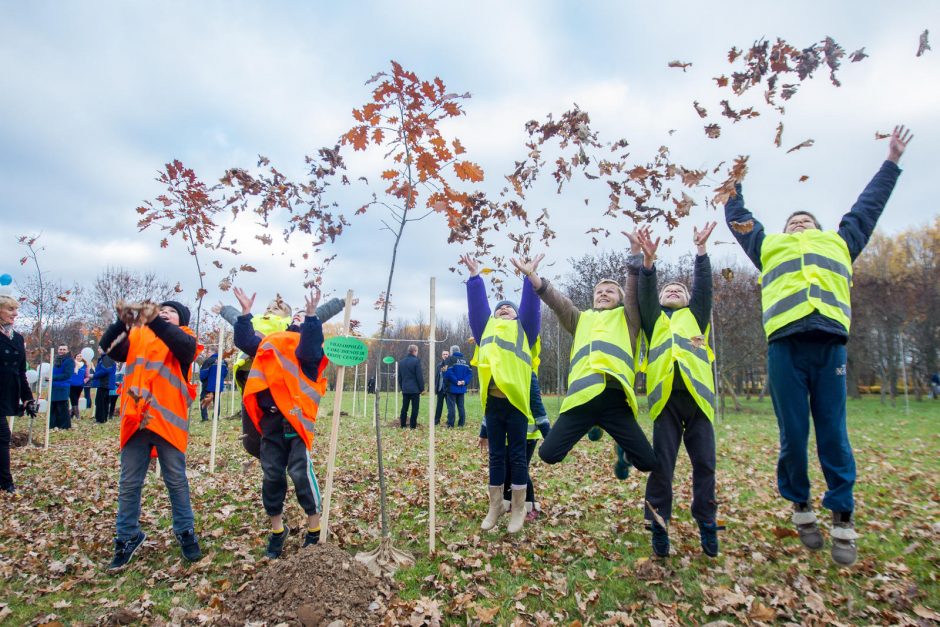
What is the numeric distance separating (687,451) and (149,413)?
4.40 meters

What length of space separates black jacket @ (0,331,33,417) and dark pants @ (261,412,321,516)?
4.85m

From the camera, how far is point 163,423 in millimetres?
4316

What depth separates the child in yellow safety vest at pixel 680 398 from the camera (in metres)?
4.01

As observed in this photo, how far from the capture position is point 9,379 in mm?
6891

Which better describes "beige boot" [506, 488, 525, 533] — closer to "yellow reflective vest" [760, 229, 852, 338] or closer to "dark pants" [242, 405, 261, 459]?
"dark pants" [242, 405, 261, 459]

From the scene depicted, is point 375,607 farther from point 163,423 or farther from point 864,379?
point 864,379

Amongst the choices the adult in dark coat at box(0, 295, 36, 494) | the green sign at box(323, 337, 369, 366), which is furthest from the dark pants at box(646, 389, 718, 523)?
the adult in dark coat at box(0, 295, 36, 494)

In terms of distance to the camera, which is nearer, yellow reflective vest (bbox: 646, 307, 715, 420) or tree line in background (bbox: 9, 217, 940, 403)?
yellow reflective vest (bbox: 646, 307, 715, 420)

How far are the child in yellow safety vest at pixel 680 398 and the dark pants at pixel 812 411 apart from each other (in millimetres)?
497

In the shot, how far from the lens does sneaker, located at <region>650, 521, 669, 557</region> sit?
4.05m

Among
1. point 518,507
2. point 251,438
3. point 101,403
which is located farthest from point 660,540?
point 101,403

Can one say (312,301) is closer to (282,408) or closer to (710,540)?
(282,408)

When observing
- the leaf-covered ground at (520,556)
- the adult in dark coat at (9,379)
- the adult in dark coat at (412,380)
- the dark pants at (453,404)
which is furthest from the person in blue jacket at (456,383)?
the adult in dark coat at (9,379)

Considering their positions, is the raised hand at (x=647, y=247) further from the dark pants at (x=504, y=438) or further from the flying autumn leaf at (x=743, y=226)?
the dark pants at (x=504, y=438)
